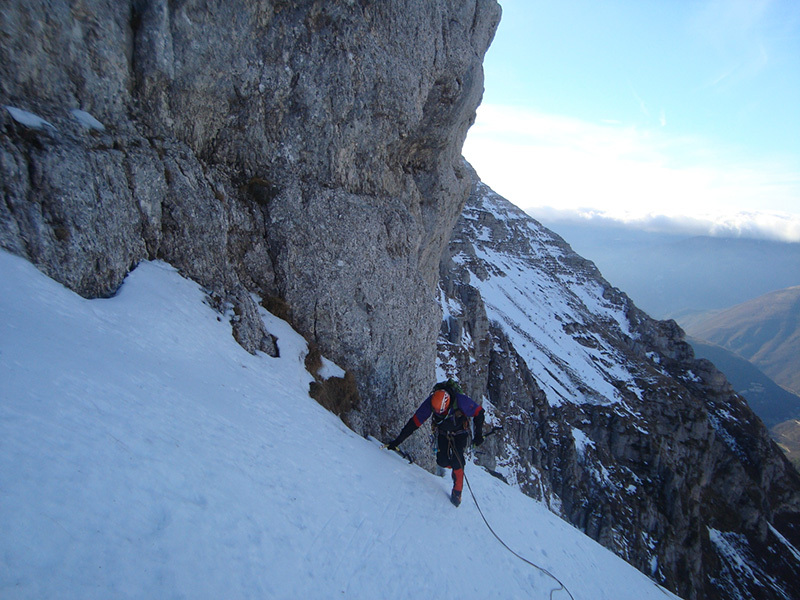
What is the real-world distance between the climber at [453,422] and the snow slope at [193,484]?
0.86 meters

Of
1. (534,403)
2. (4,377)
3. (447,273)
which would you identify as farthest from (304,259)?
(534,403)

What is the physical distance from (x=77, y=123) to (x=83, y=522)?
32.8ft

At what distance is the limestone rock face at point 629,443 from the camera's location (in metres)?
57.1

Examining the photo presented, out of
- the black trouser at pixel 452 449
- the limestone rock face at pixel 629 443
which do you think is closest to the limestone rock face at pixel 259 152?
the black trouser at pixel 452 449

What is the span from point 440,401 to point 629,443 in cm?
7126

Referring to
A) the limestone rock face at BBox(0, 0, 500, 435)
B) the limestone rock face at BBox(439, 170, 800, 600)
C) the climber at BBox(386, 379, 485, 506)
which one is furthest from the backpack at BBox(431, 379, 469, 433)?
the limestone rock face at BBox(439, 170, 800, 600)

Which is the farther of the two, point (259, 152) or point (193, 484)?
point (259, 152)

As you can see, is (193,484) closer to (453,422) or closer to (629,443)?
(453,422)

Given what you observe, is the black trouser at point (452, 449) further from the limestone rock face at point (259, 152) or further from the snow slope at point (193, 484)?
the limestone rock face at point (259, 152)

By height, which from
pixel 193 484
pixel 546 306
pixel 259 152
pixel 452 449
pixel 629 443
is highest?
pixel 259 152

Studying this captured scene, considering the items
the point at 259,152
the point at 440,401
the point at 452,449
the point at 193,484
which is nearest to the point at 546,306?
the point at 259,152

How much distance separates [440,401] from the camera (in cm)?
1080

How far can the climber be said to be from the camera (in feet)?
35.6

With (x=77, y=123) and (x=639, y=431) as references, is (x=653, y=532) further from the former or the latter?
(x=77, y=123)
